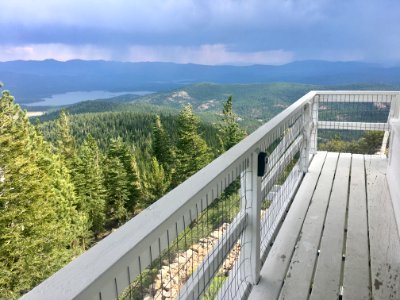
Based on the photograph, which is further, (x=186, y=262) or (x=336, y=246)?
(x=336, y=246)

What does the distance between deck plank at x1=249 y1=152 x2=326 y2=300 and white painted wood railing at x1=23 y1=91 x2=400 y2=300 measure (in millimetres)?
66

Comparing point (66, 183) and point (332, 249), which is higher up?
point (332, 249)

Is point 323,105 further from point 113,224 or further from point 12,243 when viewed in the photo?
point 113,224

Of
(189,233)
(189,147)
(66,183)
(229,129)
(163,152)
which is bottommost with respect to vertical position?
(163,152)

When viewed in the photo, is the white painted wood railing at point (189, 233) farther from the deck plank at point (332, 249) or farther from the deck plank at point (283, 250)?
the deck plank at point (332, 249)

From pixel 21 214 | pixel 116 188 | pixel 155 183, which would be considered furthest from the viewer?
pixel 155 183

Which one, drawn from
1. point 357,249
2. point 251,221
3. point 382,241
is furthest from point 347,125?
point 251,221

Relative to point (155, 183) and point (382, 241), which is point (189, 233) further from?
point (155, 183)

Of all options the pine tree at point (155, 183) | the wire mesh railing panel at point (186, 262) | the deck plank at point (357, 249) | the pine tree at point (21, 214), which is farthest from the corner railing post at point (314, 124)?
the pine tree at point (155, 183)

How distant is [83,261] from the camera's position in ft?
2.51

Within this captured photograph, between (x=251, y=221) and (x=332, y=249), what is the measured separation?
96 cm

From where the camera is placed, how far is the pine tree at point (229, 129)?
3212cm

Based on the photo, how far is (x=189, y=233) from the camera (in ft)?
4.25

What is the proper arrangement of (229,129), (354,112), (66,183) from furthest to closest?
(229,129) → (66,183) → (354,112)
